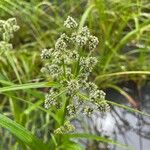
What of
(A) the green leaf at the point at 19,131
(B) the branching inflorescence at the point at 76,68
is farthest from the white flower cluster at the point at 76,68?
(A) the green leaf at the point at 19,131

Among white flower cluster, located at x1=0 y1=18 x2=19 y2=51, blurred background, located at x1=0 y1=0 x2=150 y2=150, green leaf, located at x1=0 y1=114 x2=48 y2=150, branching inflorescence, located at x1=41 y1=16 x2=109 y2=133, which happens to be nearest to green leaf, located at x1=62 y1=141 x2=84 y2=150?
green leaf, located at x1=0 y1=114 x2=48 y2=150

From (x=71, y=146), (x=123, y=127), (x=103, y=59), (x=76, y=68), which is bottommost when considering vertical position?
(x=71, y=146)

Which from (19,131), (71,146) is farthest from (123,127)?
(19,131)

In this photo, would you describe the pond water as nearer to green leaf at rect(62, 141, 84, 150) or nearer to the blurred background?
the blurred background

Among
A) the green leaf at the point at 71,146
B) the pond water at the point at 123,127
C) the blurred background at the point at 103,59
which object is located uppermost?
the blurred background at the point at 103,59

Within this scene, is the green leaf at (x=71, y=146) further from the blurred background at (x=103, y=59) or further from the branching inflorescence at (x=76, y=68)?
the blurred background at (x=103, y=59)

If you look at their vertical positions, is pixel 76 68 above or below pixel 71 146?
above

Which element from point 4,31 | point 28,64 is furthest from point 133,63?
point 4,31

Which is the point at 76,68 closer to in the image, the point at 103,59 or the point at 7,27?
the point at 7,27
